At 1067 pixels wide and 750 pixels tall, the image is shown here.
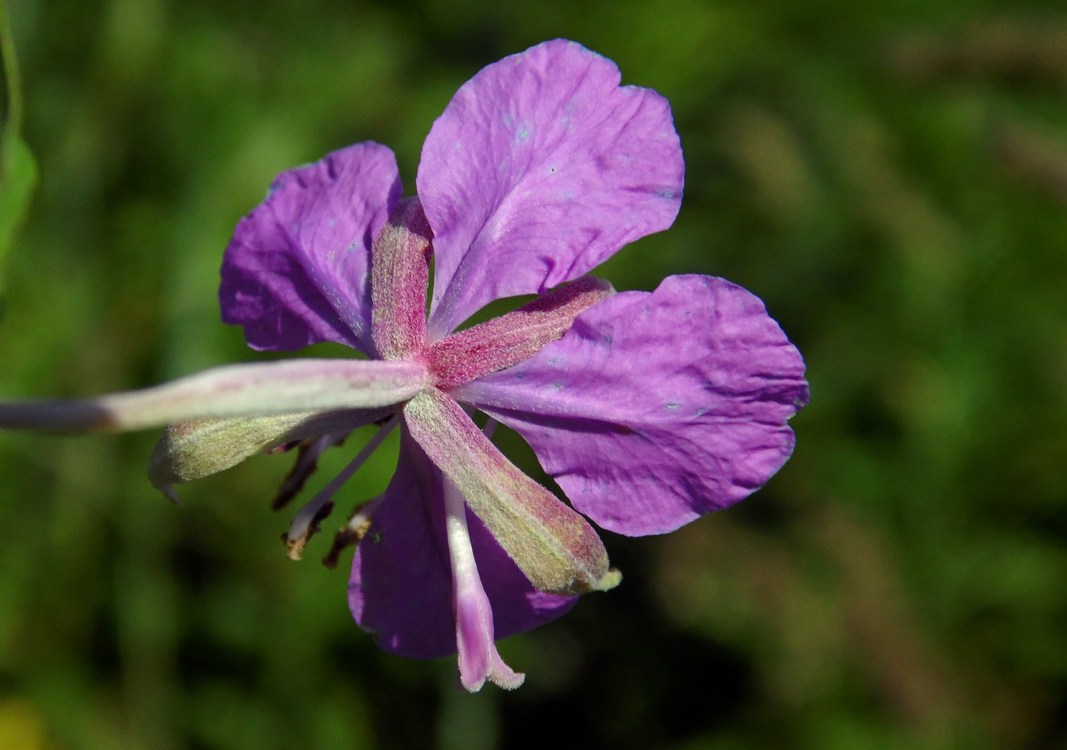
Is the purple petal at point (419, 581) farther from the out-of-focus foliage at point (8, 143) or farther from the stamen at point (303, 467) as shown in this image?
the out-of-focus foliage at point (8, 143)

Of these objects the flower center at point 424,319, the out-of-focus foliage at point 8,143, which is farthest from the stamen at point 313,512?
the out-of-focus foliage at point 8,143

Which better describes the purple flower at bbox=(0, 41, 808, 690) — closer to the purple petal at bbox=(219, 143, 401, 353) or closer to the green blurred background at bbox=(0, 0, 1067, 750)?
the purple petal at bbox=(219, 143, 401, 353)

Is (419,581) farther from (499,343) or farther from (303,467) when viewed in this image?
(499,343)

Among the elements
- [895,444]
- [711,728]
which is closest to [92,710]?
[711,728]

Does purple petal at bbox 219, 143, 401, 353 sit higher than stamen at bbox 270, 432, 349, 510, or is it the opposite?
purple petal at bbox 219, 143, 401, 353

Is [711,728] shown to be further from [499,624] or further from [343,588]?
[499,624]

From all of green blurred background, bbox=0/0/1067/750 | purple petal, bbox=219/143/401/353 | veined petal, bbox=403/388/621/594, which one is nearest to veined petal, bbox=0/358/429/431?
veined petal, bbox=403/388/621/594
